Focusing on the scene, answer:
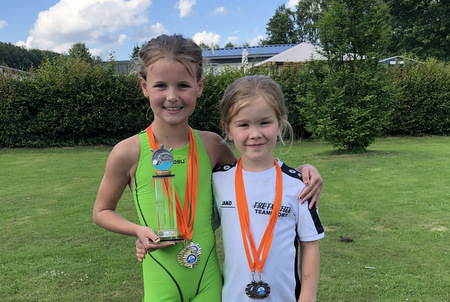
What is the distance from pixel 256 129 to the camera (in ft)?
6.32

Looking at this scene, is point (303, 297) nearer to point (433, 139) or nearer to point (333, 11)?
point (333, 11)

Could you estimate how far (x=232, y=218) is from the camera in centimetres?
192

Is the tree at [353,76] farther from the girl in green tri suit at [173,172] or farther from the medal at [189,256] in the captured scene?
the medal at [189,256]

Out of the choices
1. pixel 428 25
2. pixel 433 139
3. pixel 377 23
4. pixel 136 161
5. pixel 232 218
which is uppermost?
pixel 428 25

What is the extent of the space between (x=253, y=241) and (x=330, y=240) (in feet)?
12.8

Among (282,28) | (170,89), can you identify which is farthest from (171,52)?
(282,28)

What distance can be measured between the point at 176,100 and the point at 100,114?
15.6m

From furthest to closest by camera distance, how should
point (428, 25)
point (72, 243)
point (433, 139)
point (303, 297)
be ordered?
point (428, 25), point (433, 139), point (72, 243), point (303, 297)

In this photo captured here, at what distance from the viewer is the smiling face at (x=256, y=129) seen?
1922 millimetres

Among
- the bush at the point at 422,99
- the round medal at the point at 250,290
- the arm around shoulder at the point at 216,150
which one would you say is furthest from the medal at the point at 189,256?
the bush at the point at 422,99

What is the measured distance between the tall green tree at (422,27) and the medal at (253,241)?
35429 mm

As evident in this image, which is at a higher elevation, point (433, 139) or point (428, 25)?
point (428, 25)

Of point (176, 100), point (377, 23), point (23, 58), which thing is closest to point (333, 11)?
point (377, 23)

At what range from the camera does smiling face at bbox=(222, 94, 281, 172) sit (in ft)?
6.31
